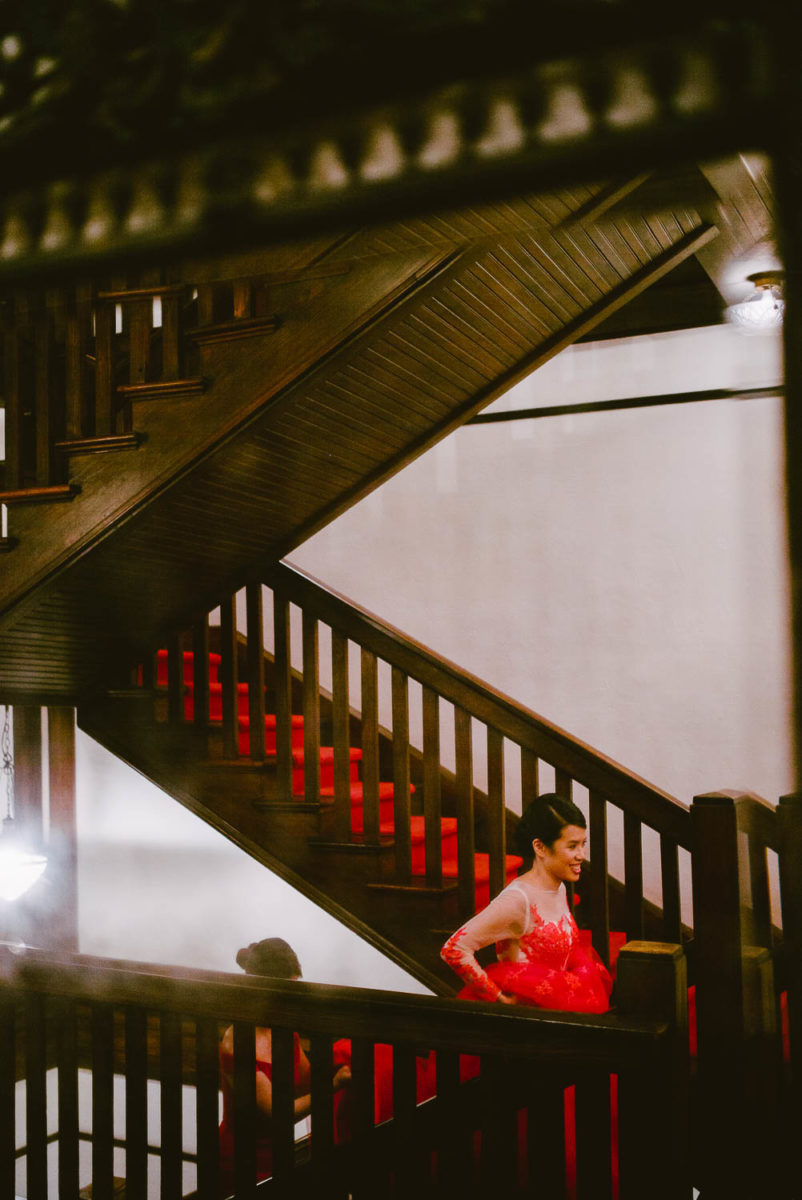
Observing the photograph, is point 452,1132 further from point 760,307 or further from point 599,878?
point 760,307

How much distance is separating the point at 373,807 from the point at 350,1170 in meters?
1.82

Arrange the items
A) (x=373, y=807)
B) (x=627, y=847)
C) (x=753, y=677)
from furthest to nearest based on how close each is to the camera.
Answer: (x=753, y=677), (x=373, y=807), (x=627, y=847)

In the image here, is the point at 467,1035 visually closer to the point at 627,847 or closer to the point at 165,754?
the point at 627,847

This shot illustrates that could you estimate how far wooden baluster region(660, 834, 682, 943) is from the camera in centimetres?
308

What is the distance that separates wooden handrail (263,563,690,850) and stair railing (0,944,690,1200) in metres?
1.51

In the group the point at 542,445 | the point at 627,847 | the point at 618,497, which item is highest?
the point at 542,445

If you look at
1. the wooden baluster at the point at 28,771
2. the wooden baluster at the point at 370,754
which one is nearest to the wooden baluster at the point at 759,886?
the wooden baluster at the point at 370,754

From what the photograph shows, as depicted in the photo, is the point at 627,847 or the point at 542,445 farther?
the point at 542,445

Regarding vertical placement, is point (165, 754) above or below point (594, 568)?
below

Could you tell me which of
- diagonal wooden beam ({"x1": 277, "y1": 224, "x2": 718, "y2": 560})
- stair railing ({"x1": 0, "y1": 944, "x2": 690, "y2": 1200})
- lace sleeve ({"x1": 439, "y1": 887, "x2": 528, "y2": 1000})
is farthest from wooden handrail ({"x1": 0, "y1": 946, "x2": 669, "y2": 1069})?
diagonal wooden beam ({"x1": 277, "y1": 224, "x2": 718, "y2": 560})

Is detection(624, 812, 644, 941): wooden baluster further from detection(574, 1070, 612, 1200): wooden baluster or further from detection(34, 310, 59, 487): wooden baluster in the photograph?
detection(34, 310, 59, 487): wooden baluster

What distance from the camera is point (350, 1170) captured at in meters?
1.78

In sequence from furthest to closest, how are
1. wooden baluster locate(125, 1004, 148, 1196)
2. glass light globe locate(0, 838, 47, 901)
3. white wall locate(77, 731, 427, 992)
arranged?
1. white wall locate(77, 731, 427, 992)
2. glass light globe locate(0, 838, 47, 901)
3. wooden baluster locate(125, 1004, 148, 1196)

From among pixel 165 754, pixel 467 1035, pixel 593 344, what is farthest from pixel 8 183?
pixel 593 344
